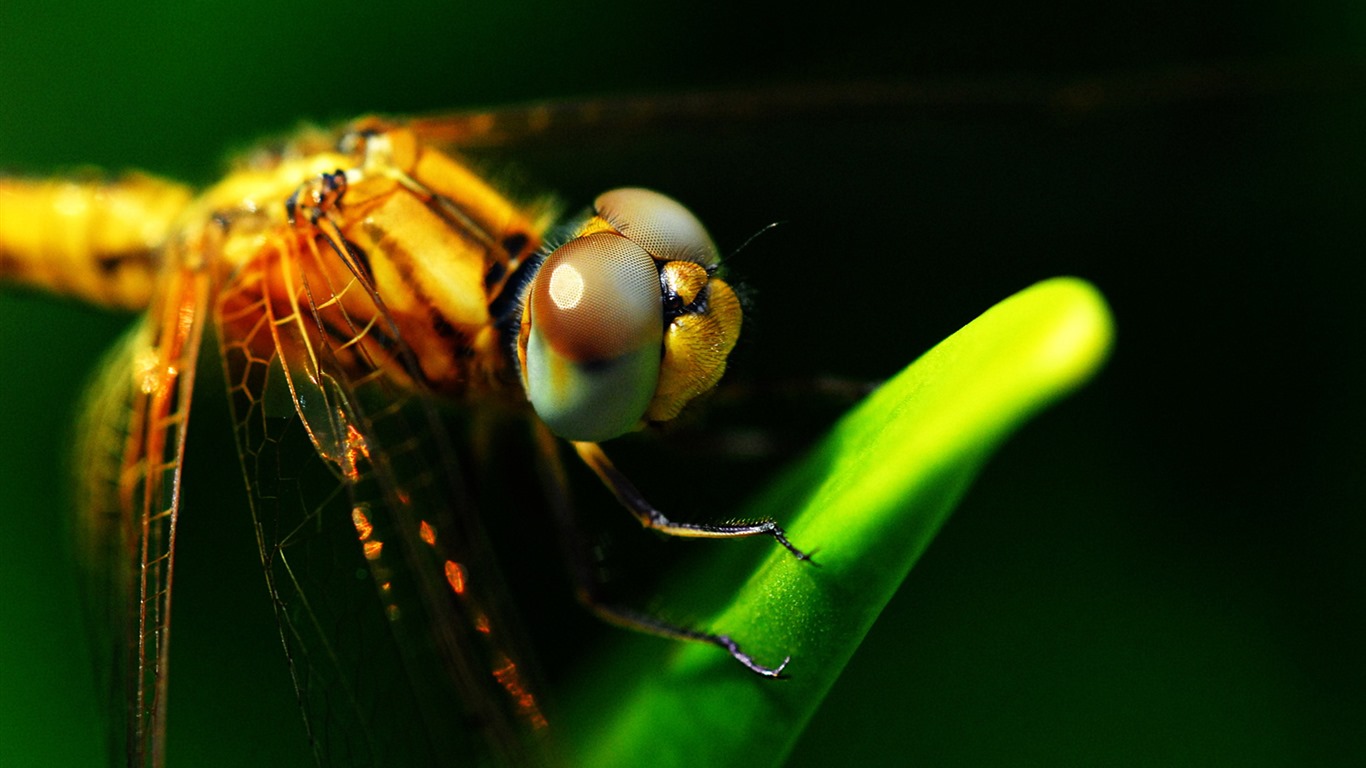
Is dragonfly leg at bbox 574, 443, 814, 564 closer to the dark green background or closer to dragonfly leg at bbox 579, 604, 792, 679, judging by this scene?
dragonfly leg at bbox 579, 604, 792, 679

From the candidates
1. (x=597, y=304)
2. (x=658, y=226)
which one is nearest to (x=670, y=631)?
(x=597, y=304)

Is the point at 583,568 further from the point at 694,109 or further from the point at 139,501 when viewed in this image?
the point at 694,109

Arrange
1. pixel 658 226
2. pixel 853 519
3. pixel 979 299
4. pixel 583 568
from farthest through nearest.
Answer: pixel 979 299, pixel 583 568, pixel 658 226, pixel 853 519

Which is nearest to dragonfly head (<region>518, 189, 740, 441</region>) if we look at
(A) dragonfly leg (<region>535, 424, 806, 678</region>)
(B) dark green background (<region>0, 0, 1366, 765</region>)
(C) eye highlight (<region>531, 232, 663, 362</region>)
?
(C) eye highlight (<region>531, 232, 663, 362</region>)

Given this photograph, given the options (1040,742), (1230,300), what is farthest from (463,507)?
(1230,300)

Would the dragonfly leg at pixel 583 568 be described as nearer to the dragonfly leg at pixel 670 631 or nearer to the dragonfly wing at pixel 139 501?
the dragonfly leg at pixel 670 631

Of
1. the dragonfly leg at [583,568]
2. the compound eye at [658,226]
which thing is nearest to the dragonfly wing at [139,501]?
the dragonfly leg at [583,568]
